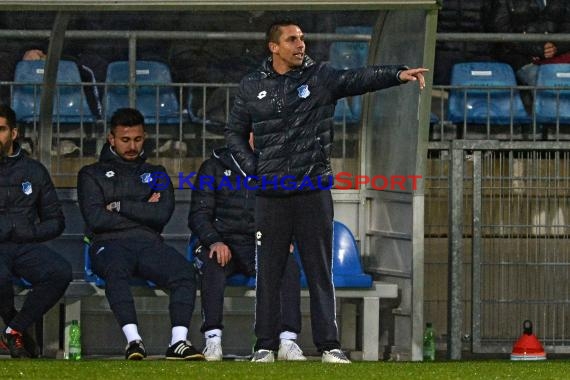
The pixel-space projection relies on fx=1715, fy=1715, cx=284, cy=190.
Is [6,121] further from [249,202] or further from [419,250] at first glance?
[419,250]

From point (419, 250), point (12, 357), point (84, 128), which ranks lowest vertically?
point (12, 357)

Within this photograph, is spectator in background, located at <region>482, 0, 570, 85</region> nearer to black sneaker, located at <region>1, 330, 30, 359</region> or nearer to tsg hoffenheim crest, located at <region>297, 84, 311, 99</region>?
tsg hoffenheim crest, located at <region>297, 84, 311, 99</region>

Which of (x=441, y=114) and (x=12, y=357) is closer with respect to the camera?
(x=12, y=357)

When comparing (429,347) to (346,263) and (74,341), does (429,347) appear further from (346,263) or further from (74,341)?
(74,341)

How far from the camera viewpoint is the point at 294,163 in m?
9.27

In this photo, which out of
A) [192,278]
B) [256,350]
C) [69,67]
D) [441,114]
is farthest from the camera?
[441,114]

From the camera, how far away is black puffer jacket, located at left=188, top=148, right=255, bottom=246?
1059 cm

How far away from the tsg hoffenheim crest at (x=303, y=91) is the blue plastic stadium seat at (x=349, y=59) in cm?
178

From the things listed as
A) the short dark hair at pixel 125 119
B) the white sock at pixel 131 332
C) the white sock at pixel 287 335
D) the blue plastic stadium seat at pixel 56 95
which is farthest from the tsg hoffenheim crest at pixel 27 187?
the white sock at pixel 287 335

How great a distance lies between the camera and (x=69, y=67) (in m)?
11.1

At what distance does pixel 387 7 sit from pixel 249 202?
5.54 ft

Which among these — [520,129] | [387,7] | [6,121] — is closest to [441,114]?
[520,129]

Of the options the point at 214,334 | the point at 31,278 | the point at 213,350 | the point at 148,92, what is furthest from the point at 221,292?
the point at 148,92

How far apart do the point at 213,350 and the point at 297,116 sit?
5.30 feet
